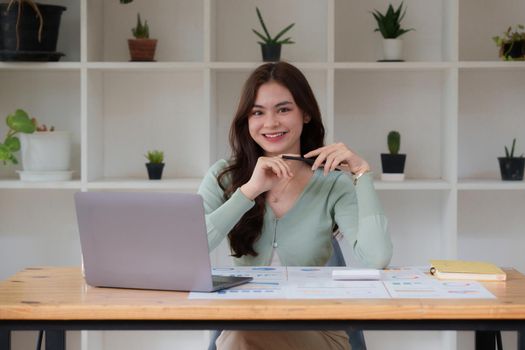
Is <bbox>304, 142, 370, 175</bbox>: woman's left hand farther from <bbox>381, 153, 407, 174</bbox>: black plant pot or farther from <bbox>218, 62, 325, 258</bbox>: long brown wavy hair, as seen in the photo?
<bbox>381, 153, 407, 174</bbox>: black plant pot

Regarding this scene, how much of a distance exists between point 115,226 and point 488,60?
249 centimetres

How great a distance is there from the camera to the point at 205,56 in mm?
3766

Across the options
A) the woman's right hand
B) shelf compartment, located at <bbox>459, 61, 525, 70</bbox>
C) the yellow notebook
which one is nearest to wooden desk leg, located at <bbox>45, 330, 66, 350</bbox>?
the woman's right hand

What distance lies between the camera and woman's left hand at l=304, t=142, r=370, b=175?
2.60 meters

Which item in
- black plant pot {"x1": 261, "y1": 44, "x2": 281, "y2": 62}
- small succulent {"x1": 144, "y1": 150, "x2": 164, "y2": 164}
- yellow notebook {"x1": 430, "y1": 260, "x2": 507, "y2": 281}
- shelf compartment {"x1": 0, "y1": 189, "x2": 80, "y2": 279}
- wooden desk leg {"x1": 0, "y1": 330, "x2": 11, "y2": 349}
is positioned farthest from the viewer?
shelf compartment {"x1": 0, "y1": 189, "x2": 80, "y2": 279}

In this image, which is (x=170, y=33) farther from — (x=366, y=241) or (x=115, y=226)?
(x=115, y=226)

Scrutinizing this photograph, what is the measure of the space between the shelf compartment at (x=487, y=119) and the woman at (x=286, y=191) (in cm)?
131

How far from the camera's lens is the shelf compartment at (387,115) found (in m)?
4.10

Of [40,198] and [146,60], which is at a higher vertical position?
[146,60]

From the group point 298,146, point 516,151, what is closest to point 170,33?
point 298,146

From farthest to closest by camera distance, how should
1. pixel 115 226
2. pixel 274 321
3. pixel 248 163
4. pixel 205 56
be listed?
pixel 205 56, pixel 248 163, pixel 115 226, pixel 274 321

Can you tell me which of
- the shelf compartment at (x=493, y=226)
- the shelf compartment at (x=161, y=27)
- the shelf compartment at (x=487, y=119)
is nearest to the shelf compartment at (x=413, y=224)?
the shelf compartment at (x=493, y=226)

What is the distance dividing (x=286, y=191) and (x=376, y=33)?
1.49 m

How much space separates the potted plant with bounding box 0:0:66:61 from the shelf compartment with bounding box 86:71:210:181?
1.34 ft
